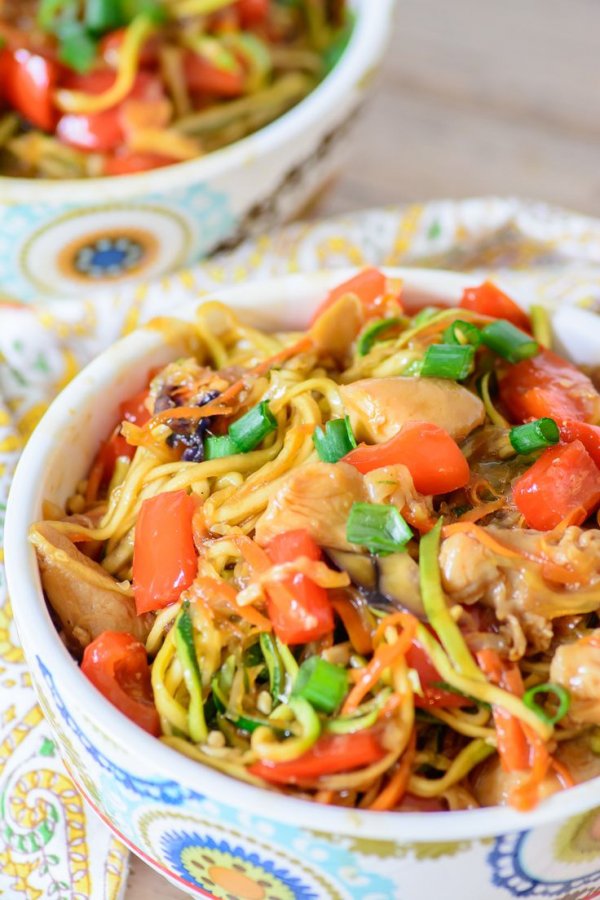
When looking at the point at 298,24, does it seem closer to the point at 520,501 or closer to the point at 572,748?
the point at 520,501

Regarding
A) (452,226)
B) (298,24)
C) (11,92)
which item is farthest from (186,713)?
(298,24)

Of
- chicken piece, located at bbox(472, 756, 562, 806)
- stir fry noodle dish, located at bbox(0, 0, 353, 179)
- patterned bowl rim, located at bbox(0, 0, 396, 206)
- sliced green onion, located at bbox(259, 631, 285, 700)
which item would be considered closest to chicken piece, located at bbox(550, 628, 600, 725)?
chicken piece, located at bbox(472, 756, 562, 806)

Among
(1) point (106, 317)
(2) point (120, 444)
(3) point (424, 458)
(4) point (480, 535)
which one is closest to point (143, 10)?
(1) point (106, 317)

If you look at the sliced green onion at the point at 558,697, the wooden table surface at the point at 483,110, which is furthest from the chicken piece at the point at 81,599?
the wooden table surface at the point at 483,110

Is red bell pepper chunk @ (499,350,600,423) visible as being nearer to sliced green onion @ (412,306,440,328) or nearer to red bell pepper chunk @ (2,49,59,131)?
sliced green onion @ (412,306,440,328)

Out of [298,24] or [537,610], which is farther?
[298,24]

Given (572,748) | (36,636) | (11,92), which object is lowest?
(572,748)
